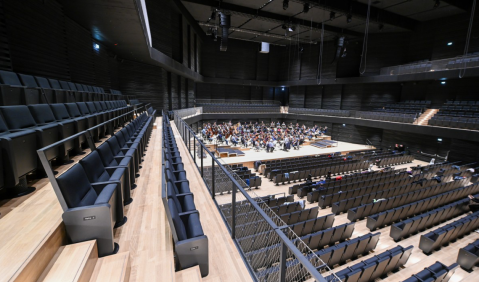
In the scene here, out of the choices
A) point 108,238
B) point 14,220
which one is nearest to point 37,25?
point 14,220

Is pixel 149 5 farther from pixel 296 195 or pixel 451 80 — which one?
pixel 451 80

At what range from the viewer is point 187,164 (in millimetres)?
4426

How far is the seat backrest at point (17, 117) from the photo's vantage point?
233 centimetres

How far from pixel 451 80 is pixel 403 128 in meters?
4.19

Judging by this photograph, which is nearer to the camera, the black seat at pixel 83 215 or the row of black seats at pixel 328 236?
the black seat at pixel 83 215

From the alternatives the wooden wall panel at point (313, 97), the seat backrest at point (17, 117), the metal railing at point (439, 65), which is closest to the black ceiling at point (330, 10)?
the metal railing at point (439, 65)

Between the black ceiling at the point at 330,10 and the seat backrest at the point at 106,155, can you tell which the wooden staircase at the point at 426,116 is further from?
the seat backrest at the point at 106,155

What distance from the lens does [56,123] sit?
2885mm

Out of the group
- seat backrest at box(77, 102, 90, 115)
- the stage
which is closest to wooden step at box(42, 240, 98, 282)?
seat backrest at box(77, 102, 90, 115)

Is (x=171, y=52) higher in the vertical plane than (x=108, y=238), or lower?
higher

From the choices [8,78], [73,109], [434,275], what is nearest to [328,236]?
[434,275]

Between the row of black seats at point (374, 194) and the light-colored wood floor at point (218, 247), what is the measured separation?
17.6 ft

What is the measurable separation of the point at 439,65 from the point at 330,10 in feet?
23.8

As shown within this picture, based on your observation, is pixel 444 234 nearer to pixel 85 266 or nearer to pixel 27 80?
pixel 85 266
